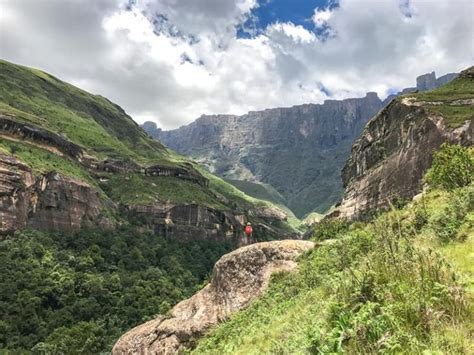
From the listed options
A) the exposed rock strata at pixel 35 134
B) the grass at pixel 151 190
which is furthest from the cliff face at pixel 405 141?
the exposed rock strata at pixel 35 134

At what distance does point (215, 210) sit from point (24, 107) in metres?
97.4

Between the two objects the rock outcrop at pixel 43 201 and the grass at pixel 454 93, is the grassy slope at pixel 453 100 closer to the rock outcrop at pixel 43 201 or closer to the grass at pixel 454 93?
the grass at pixel 454 93

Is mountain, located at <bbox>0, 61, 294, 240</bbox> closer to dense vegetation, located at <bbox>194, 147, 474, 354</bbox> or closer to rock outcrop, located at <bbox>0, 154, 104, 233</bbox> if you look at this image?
rock outcrop, located at <bbox>0, 154, 104, 233</bbox>

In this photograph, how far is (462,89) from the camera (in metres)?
91.1

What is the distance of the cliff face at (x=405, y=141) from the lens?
68000 mm

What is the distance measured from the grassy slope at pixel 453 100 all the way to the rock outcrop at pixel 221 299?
185ft

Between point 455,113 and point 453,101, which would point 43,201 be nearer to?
point 455,113

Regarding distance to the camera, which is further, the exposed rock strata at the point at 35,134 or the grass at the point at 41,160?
the exposed rock strata at the point at 35,134

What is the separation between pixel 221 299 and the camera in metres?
23.5

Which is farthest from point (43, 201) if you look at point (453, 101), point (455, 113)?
point (453, 101)

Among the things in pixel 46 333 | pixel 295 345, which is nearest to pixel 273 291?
pixel 295 345

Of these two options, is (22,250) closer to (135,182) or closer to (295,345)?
(135,182)

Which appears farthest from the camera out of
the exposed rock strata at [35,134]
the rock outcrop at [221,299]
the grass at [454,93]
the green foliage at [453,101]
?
the exposed rock strata at [35,134]

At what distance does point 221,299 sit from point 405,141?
216 feet
